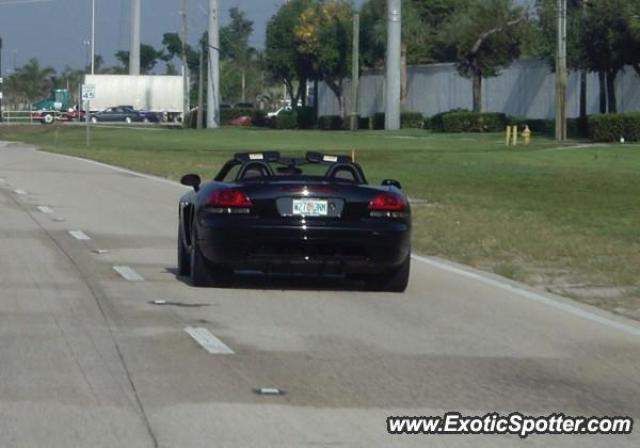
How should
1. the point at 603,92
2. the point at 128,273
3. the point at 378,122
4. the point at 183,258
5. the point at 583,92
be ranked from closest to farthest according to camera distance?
1. the point at 183,258
2. the point at 128,273
3. the point at 603,92
4. the point at 583,92
5. the point at 378,122

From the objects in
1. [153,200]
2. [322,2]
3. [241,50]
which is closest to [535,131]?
[322,2]

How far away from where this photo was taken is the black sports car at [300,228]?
14.1 m

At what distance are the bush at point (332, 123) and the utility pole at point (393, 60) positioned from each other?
38.1 ft

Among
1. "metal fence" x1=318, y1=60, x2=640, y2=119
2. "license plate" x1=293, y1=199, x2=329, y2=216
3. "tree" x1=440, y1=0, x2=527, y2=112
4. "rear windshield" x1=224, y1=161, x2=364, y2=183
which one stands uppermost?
"tree" x1=440, y1=0, x2=527, y2=112

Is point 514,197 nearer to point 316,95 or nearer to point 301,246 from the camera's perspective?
point 301,246

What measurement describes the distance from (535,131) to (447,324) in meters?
72.3

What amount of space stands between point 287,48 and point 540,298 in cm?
10211

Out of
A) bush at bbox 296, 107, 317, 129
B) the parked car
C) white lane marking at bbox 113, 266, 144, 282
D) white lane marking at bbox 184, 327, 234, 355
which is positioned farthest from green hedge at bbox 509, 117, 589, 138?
white lane marking at bbox 184, 327, 234, 355

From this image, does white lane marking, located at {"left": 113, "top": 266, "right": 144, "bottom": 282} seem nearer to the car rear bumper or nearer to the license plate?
the car rear bumper

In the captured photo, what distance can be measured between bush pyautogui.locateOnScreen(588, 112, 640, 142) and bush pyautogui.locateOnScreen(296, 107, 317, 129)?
46354 millimetres

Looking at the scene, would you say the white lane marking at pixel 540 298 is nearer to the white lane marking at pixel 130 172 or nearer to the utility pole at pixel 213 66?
the white lane marking at pixel 130 172

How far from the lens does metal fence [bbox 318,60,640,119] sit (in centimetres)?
8762

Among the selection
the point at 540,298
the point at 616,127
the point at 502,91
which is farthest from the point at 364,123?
the point at 540,298

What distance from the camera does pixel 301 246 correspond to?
555 inches
